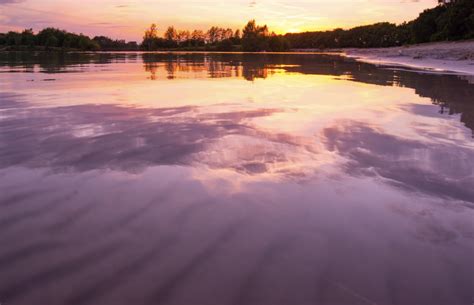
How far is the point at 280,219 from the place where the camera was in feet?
11.6

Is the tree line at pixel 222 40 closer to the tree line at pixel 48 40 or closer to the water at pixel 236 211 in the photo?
the tree line at pixel 48 40

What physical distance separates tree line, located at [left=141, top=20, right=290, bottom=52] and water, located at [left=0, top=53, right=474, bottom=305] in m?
150

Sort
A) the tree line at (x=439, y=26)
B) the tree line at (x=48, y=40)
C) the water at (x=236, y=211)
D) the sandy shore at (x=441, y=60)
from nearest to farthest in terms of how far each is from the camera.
A: the water at (x=236, y=211)
the sandy shore at (x=441, y=60)
the tree line at (x=439, y=26)
the tree line at (x=48, y=40)

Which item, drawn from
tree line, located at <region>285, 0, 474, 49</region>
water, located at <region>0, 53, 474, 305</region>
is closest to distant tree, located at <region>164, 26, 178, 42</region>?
tree line, located at <region>285, 0, 474, 49</region>

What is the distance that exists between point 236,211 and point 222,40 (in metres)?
173

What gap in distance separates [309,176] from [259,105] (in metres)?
5.71

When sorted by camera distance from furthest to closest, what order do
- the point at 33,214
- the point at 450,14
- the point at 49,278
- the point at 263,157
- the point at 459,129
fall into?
the point at 450,14
the point at 459,129
the point at 263,157
the point at 33,214
the point at 49,278

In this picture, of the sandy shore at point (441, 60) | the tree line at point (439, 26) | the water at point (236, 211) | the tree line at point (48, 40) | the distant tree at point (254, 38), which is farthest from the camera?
the distant tree at point (254, 38)

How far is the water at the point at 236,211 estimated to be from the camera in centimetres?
253

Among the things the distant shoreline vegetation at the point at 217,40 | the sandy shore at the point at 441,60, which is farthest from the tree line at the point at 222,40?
the sandy shore at the point at 441,60

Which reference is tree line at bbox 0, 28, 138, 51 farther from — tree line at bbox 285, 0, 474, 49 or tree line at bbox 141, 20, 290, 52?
tree line at bbox 285, 0, 474, 49

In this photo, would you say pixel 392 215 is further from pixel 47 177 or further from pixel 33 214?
pixel 47 177

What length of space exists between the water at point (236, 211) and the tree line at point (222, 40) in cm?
15025

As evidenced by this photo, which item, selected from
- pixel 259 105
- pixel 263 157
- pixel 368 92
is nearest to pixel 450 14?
pixel 368 92
